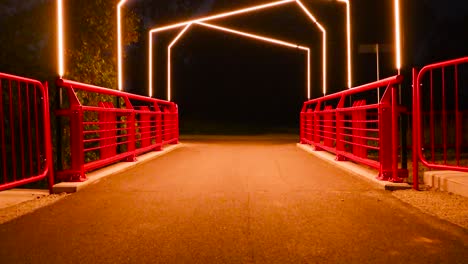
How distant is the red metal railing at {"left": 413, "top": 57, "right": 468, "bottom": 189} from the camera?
613cm

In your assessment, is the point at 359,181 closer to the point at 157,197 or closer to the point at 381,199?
the point at 381,199

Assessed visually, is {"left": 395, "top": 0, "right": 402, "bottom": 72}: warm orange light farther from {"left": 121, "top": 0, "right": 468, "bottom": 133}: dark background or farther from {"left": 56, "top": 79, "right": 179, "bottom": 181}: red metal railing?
{"left": 121, "top": 0, "right": 468, "bottom": 133}: dark background

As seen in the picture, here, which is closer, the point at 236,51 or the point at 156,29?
the point at 156,29

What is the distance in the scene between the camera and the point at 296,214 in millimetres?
4762

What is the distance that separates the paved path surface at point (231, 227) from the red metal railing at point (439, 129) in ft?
2.80

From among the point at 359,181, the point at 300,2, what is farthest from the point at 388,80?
the point at 300,2

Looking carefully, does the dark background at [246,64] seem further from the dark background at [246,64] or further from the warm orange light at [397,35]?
the warm orange light at [397,35]

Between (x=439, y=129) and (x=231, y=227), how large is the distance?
541 inches

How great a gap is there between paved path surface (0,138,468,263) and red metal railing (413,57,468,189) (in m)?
0.85

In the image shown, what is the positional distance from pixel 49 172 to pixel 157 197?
154 centimetres

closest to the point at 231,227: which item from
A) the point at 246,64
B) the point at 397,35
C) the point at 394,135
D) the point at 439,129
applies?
the point at 394,135

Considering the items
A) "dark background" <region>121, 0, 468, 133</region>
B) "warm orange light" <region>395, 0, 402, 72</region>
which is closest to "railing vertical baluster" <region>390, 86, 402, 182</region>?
"warm orange light" <region>395, 0, 402, 72</region>

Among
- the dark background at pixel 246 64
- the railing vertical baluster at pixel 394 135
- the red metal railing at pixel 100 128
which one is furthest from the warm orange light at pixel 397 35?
the dark background at pixel 246 64

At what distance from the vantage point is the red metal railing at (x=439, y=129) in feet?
20.1
